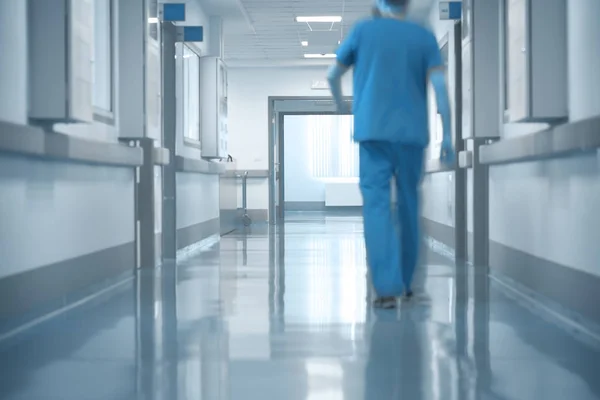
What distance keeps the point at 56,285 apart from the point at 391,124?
187cm

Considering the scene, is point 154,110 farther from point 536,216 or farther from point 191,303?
point 536,216

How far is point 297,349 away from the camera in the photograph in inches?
118

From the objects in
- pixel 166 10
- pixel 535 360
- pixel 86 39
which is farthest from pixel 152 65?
pixel 535 360

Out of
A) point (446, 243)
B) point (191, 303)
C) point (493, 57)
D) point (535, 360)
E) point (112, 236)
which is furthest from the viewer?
point (446, 243)

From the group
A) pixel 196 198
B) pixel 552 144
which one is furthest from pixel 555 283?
pixel 196 198

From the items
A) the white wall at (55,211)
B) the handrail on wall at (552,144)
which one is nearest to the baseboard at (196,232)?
the white wall at (55,211)

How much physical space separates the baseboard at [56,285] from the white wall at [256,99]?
9.66 metres

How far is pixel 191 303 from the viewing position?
14.1 feet

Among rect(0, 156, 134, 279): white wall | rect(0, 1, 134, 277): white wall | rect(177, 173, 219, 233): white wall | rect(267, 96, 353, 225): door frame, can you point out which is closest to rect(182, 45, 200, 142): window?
rect(177, 173, 219, 233): white wall

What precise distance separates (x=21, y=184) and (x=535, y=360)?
2322 millimetres

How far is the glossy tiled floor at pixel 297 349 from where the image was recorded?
2.39 meters

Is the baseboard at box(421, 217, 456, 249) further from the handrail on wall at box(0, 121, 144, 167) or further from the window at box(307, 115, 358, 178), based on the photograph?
the window at box(307, 115, 358, 178)

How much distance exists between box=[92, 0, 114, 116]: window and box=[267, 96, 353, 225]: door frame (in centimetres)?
850

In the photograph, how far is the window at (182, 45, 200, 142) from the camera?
884 cm
